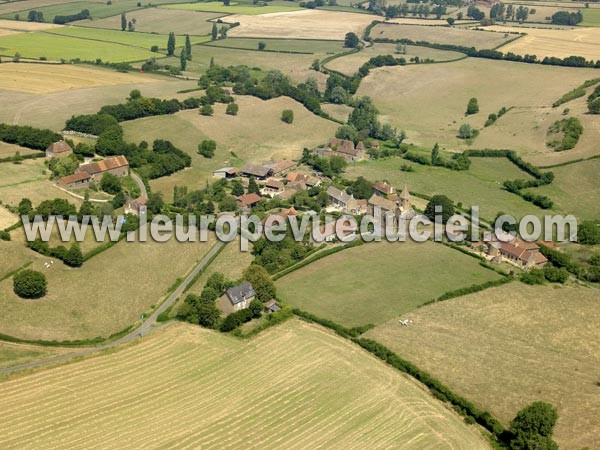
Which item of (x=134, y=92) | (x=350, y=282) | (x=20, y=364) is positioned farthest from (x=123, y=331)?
(x=134, y=92)

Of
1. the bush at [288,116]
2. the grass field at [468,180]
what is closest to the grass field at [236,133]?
the bush at [288,116]

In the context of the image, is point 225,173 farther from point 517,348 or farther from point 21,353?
point 517,348

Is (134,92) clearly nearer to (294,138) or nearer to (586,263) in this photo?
(294,138)

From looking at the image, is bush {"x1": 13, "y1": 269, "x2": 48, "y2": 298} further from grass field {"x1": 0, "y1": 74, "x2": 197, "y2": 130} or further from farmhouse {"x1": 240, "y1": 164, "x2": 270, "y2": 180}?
grass field {"x1": 0, "y1": 74, "x2": 197, "y2": 130}

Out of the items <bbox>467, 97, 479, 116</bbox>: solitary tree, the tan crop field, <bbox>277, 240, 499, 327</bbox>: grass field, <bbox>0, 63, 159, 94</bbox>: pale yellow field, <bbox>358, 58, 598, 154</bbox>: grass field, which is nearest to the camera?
the tan crop field

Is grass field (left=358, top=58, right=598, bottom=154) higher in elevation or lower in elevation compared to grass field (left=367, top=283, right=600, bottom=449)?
higher

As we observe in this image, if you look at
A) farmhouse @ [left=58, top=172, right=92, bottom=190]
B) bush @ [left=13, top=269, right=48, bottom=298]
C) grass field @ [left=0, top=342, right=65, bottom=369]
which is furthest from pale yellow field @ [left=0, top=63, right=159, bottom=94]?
grass field @ [left=0, top=342, right=65, bottom=369]

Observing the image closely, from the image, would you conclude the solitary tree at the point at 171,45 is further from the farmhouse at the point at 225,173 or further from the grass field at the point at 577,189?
the grass field at the point at 577,189
